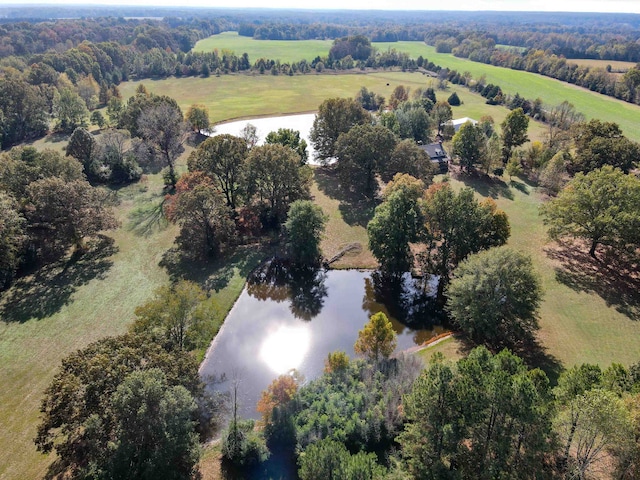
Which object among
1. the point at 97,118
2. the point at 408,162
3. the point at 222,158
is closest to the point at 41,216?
the point at 222,158

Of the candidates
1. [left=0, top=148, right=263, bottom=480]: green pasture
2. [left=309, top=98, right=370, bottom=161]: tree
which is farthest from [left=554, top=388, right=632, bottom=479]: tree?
[left=309, top=98, right=370, bottom=161]: tree

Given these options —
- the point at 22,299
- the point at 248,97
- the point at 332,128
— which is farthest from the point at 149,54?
the point at 22,299

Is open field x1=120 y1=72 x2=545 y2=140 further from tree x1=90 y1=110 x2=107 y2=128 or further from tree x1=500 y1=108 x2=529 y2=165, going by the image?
tree x1=90 y1=110 x2=107 y2=128

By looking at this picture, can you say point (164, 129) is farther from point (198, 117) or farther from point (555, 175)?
point (555, 175)

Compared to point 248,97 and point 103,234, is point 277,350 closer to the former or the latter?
point 103,234

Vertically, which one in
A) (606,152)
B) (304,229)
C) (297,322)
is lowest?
(297,322)
